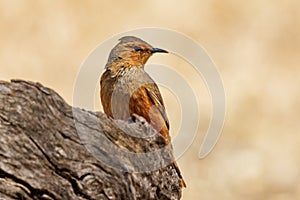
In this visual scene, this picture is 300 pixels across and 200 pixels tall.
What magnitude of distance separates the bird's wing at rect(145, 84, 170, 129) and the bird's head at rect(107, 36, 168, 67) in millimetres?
324

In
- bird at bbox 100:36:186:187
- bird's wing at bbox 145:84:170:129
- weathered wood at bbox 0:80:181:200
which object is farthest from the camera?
bird's wing at bbox 145:84:170:129

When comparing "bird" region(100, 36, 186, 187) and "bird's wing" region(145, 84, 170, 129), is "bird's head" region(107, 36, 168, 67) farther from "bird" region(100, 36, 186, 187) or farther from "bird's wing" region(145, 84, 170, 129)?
"bird's wing" region(145, 84, 170, 129)

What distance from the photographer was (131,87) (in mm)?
8938

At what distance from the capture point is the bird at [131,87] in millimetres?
8641

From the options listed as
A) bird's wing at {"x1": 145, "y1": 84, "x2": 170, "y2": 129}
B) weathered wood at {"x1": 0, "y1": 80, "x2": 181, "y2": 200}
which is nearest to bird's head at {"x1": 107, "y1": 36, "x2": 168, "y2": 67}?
bird's wing at {"x1": 145, "y1": 84, "x2": 170, "y2": 129}

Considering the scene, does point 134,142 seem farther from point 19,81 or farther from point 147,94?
point 147,94

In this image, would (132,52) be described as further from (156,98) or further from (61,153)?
(61,153)

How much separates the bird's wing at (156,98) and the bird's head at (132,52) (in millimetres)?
324

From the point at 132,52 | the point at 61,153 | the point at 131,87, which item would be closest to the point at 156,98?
the point at 131,87

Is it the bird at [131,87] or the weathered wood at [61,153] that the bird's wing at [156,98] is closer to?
the bird at [131,87]

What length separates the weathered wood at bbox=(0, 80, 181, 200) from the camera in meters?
5.98

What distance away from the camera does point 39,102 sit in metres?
6.29

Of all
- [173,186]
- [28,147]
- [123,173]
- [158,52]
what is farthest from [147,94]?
[28,147]

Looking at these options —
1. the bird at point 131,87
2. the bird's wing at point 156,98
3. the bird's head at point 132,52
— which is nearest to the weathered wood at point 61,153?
the bird at point 131,87
